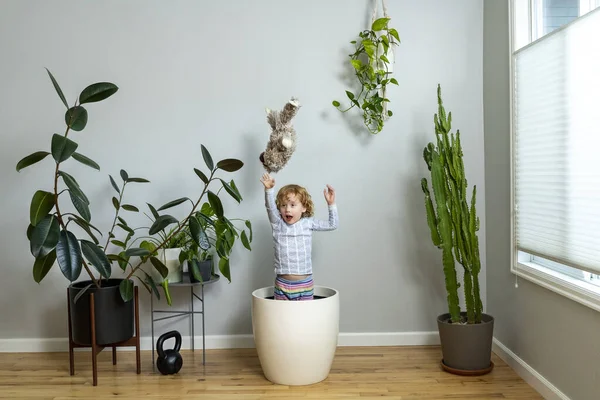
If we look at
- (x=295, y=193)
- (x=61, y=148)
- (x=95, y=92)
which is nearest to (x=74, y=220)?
(x=61, y=148)

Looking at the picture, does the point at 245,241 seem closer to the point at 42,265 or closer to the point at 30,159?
the point at 42,265

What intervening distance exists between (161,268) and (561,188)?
6.34 ft

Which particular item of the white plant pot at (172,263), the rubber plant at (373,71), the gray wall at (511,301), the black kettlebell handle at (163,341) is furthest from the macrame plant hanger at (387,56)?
the black kettlebell handle at (163,341)

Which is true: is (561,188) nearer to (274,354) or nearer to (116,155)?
(274,354)

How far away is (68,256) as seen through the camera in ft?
8.40

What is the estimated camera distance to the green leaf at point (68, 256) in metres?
2.53

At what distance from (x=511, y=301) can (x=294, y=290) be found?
3.80ft

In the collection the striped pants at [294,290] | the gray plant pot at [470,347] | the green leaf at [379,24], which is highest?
the green leaf at [379,24]

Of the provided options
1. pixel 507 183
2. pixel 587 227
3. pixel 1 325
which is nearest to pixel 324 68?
pixel 507 183

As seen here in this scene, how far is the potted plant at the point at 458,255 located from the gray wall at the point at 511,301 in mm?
201

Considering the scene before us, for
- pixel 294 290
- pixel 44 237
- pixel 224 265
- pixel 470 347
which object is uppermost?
pixel 44 237

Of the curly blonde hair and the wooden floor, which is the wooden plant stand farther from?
the curly blonde hair

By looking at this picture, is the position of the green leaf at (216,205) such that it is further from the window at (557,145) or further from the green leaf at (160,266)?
the window at (557,145)

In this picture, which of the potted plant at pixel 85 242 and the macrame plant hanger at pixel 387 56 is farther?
the macrame plant hanger at pixel 387 56
